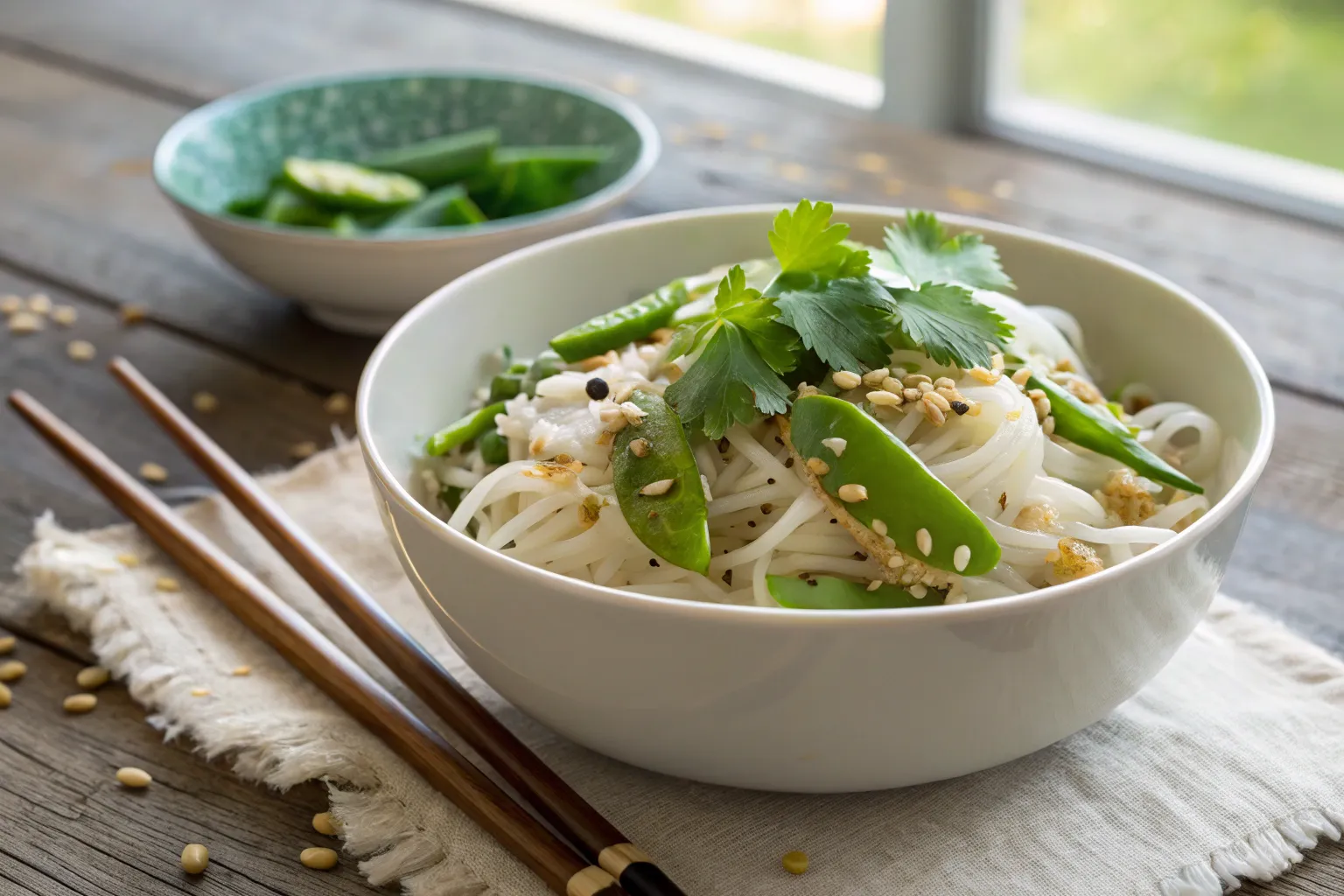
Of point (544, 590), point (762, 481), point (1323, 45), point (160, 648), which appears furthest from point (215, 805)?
point (1323, 45)

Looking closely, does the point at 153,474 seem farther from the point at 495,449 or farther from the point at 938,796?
the point at 938,796

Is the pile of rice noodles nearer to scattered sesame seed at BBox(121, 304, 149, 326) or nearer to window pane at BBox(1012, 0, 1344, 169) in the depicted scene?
scattered sesame seed at BBox(121, 304, 149, 326)

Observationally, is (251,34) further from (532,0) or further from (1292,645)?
(1292,645)

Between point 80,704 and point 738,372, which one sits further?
point 80,704

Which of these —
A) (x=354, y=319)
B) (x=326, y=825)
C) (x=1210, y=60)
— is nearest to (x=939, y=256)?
(x=326, y=825)

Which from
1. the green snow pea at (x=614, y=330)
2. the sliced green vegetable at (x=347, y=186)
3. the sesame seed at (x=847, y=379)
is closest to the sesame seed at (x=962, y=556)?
the sesame seed at (x=847, y=379)
